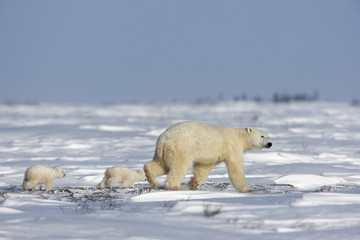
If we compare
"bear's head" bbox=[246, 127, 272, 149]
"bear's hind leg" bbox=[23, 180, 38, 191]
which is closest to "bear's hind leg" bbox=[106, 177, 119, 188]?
"bear's hind leg" bbox=[23, 180, 38, 191]

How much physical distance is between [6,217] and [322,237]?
102 inches

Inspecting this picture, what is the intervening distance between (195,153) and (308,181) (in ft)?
6.59

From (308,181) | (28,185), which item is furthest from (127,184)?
(308,181)

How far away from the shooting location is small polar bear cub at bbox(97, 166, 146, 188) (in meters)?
7.89

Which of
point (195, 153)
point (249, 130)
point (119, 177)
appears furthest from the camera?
point (119, 177)

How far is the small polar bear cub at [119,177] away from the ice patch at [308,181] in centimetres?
228

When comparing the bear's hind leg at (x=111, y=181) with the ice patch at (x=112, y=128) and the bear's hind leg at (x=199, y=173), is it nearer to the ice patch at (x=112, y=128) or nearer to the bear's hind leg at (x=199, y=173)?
the bear's hind leg at (x=199, y=173)

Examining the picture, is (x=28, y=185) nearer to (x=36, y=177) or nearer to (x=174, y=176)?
(x=36, y=177)

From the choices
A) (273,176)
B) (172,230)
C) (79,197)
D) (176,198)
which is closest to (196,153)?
(176,198)

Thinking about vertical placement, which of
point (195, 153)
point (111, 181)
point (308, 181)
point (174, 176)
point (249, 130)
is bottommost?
point (308, 181)

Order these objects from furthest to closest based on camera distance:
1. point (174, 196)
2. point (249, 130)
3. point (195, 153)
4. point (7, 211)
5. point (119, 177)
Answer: point (119, 177) < point (249, 130) < point (195, 153) < point (174, 196) < point (7, 211)

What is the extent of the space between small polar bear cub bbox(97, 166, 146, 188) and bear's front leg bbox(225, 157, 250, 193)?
1739 mm

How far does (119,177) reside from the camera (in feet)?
26.2

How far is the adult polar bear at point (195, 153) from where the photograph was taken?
22.4ft
